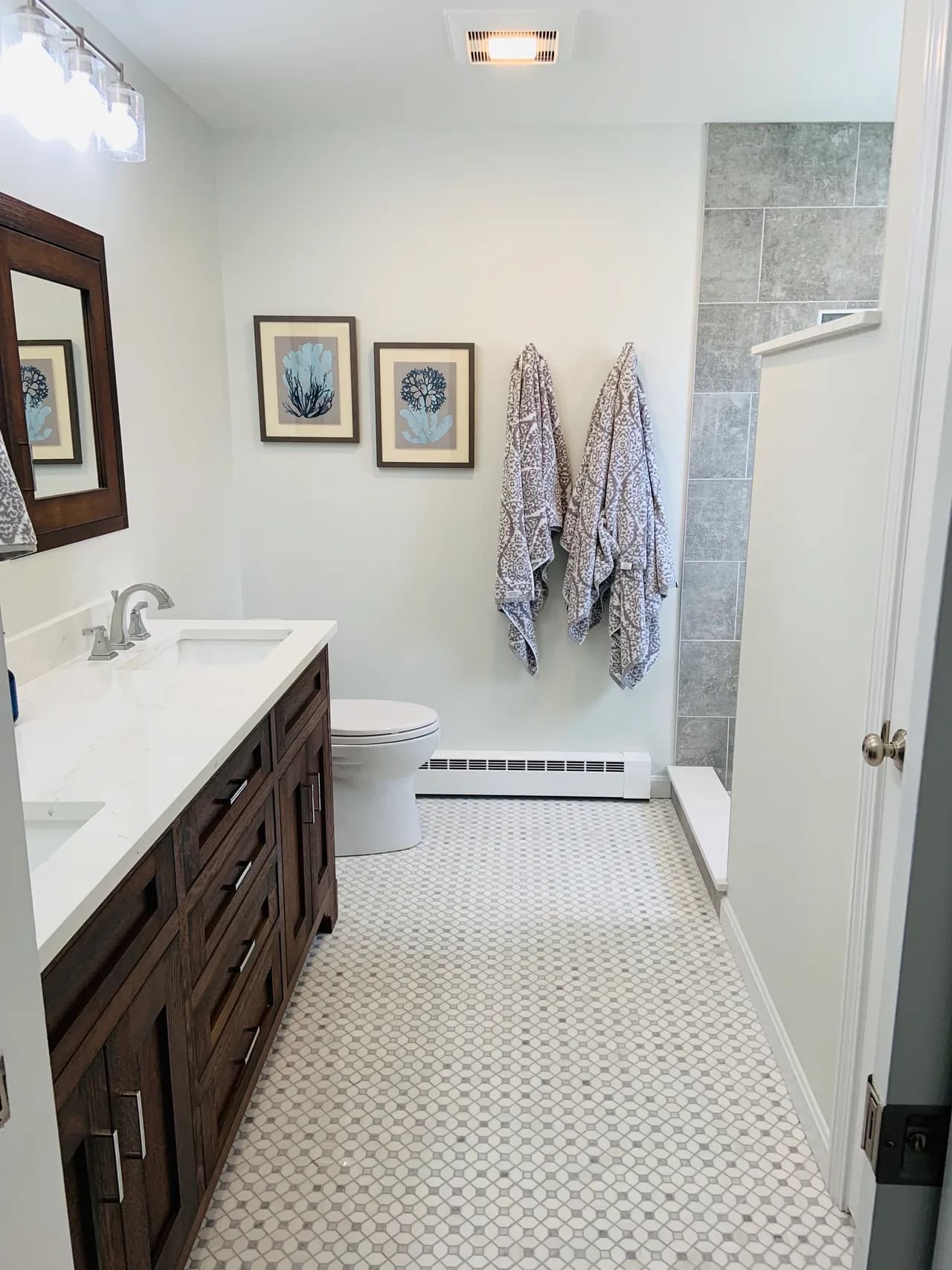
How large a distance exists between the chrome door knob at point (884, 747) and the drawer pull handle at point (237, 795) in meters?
1.10

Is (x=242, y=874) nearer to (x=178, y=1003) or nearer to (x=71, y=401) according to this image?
(x=178, y=1003)

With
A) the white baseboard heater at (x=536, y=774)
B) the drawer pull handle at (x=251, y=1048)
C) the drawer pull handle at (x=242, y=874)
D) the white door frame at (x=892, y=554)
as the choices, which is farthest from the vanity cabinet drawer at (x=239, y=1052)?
the white baseboard heater at (x=536, y=774)

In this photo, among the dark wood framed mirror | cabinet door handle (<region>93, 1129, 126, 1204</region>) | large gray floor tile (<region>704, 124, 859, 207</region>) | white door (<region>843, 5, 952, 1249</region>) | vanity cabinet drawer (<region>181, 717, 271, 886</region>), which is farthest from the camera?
large gray floor tile (<region>704, 124, 859, 207</region>)

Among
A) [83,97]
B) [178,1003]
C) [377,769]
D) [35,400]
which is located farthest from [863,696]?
[83,97]

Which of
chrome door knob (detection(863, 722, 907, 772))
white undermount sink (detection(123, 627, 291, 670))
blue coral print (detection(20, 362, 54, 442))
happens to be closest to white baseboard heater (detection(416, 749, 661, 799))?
white undermount sink (detection(123, 627, 291, 670))

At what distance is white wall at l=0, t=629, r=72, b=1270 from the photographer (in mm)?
576

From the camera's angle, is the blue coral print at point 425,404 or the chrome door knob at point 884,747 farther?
the blue coral print at point 425,404

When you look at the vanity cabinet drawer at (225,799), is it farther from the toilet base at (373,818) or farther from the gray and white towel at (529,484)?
the gray and white towel at (529,484)

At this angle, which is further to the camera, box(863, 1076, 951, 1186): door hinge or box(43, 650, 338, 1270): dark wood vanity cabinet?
box(43, 650, 338, 1270): dark wood vanity cabinet

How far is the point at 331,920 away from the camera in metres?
2.62

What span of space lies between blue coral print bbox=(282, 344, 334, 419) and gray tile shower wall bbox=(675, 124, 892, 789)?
4.29ft

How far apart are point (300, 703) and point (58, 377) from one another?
3.09 feet

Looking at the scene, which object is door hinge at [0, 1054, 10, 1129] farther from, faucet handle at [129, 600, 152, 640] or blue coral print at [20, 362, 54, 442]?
faucet handle at [129, 600, 152, 640]

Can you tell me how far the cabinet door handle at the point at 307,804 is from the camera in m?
2.27
